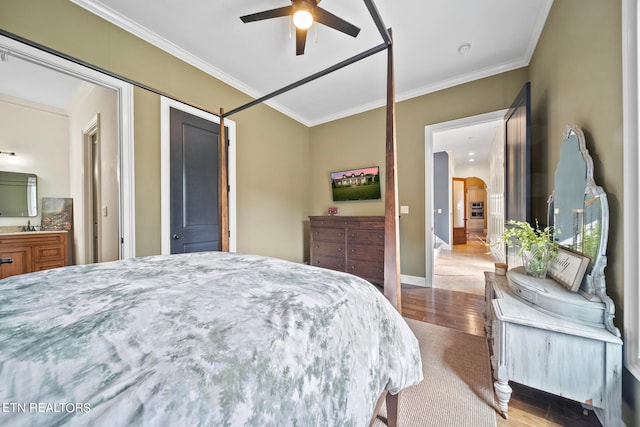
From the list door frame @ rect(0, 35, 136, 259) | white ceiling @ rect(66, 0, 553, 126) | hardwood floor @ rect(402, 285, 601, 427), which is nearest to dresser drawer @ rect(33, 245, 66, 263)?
door frame @ rect(0, 35, 136, 259)

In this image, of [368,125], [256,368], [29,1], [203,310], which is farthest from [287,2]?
[256,368]

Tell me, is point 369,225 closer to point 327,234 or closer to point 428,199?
point 327,234

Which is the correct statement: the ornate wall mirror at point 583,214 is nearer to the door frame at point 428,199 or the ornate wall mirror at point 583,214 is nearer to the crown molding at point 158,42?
the door frame at point 428,199

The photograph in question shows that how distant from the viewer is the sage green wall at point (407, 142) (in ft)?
9.59

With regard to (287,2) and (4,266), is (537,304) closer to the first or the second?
(287,2)

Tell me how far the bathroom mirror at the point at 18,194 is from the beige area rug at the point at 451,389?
4781 millimetres

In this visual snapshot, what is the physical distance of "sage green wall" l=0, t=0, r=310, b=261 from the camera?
1.78 metres

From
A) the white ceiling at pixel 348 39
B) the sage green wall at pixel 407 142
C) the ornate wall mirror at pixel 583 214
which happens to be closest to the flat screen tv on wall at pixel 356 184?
the sage green wall at pixel 407 142

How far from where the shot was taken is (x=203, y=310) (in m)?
0.65

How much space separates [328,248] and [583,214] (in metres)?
2.75

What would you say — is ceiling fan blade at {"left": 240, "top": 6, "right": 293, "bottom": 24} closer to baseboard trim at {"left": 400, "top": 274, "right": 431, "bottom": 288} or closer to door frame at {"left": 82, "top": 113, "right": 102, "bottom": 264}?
door frame at {"left": 82, "top": 113, "right": 102, "bottom": 264}

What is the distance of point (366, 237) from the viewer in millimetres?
3270

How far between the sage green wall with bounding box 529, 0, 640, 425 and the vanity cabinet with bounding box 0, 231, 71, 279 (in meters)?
4.83

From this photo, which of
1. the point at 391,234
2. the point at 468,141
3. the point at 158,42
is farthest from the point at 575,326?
the point at 468,141
